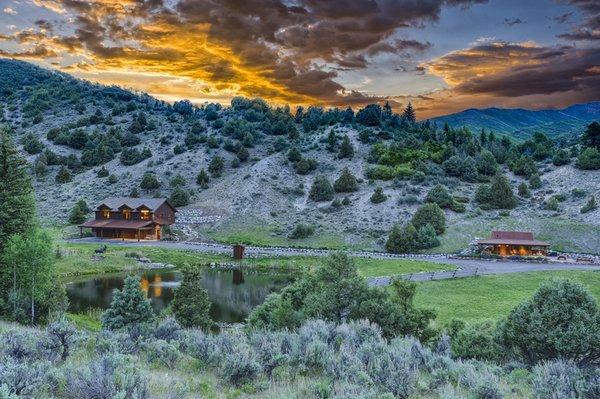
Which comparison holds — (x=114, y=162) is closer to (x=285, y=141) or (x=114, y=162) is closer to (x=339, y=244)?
(x=285, y=141)

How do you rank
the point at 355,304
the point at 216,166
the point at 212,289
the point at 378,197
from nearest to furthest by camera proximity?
the point at 355,304 → the point at 212,289 → the point at 378,197 → the point at 216,166

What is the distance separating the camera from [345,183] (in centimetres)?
9050

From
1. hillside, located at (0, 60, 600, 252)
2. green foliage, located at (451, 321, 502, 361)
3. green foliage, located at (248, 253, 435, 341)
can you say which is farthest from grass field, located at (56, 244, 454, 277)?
green foliage, located at (451, 321, 502, 361)

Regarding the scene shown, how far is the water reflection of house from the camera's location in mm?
61344

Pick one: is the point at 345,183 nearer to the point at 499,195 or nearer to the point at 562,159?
the point at 499,195

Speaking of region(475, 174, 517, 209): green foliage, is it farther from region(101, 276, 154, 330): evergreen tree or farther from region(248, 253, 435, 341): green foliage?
region(101, 276, 154, 330): evergreen tree

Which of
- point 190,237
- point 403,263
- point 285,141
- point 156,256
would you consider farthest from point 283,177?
point 403,263

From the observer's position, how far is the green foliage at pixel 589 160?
86125 mm

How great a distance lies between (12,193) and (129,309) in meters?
11.3

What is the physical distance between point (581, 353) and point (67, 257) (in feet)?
186

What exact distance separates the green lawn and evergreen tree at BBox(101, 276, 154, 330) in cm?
1794

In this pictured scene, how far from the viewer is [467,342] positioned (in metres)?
17.3

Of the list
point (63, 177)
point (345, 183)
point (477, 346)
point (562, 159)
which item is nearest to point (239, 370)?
point (477, 346)

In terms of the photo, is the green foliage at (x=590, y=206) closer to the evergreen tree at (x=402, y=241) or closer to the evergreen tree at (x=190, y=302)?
the evergreen tree at (x=402, y=241)
